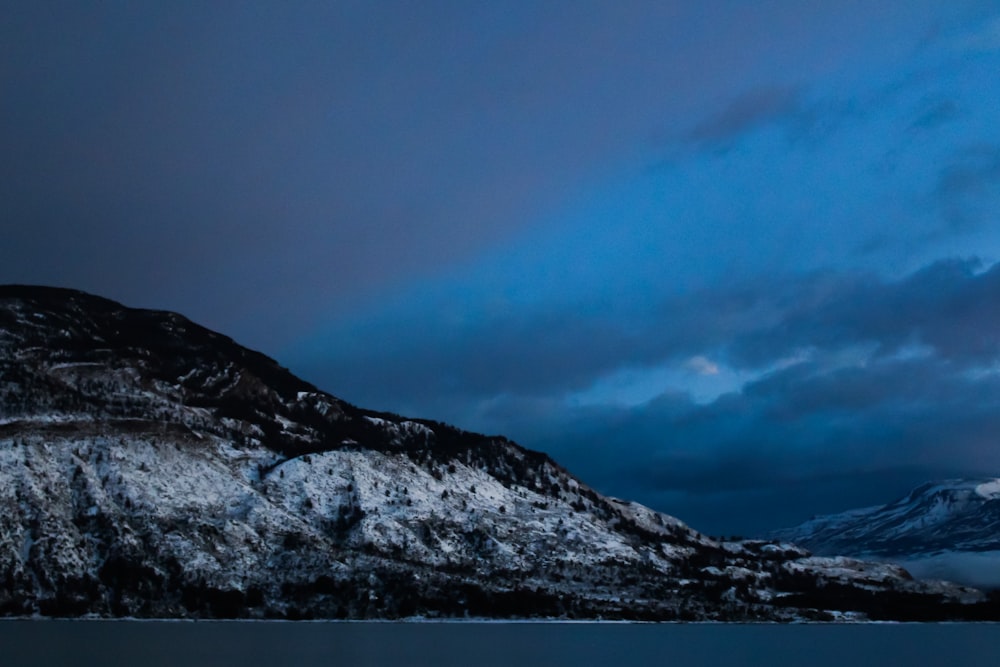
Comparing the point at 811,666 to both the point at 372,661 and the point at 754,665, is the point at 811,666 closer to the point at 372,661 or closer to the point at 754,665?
the point at 754,665

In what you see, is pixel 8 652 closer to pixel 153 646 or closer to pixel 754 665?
pixel 153 646

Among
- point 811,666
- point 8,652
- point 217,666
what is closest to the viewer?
point 217,666

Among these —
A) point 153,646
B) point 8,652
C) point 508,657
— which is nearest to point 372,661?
point 508,657

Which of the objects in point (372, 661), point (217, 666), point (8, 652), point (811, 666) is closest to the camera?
point (217, 666)

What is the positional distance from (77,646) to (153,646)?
12.9 m

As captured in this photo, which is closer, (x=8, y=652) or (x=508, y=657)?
(x=8, y=652)

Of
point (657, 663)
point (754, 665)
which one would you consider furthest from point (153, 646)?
point (754, 665)

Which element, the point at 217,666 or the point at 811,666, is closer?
the point at 217,666

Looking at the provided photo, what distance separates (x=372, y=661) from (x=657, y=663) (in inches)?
2060

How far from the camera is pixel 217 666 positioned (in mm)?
159125

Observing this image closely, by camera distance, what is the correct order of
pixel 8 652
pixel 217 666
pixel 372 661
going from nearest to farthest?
pixel 217 666 → pixel 8 652 → pixel 372 661

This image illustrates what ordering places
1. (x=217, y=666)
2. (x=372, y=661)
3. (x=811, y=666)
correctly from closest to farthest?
1. (x=217, y=666)
2. (x=372, y=661)
3. (x=811, y=666)

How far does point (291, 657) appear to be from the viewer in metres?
186

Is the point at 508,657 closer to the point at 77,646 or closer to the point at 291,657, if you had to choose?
the point at 291,657
